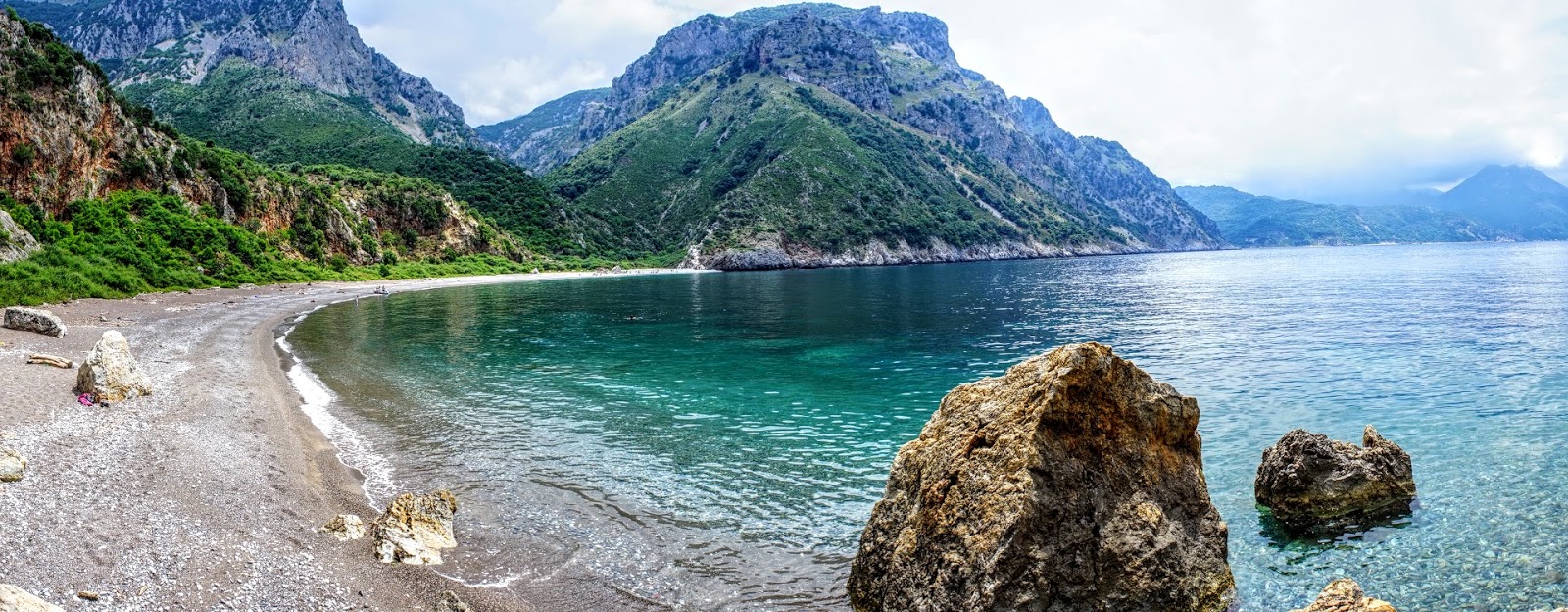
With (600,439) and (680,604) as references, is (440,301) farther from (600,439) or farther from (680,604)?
(680,604)

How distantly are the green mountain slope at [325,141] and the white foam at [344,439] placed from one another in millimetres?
118151

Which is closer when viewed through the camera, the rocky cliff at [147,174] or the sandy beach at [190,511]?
the sandy beach at [190,511]

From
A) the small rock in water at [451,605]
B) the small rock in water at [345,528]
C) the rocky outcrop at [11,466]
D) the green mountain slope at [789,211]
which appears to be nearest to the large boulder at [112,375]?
the rocky outcrop at [11,466]

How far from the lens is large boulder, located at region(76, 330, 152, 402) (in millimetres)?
16047

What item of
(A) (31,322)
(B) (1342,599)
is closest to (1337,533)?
(B) (1342,599)

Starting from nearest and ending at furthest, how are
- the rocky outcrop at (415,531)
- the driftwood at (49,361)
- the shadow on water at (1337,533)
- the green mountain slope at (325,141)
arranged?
the rocky outcrop at (415,531)
the shadow on water at (1337,533)
the driftwood at (49,361)
the green mountain slope at (325,141)

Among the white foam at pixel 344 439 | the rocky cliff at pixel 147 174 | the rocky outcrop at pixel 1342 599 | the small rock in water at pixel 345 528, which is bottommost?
the white foam at pixel 344 439

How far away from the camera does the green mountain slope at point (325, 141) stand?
14038cm

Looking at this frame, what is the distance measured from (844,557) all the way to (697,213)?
17118cm

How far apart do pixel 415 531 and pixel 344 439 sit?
8.03 meters

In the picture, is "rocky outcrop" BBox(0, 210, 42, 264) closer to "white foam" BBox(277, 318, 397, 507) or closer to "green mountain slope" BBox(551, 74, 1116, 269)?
"white foam" BBox(277, 318, 397, 507)

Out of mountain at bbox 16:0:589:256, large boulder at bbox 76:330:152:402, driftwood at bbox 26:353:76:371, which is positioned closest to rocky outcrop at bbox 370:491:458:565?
large boulder at bbox 76:330:152:402

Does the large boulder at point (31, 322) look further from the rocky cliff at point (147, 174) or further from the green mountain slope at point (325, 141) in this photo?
the green mountain slope at point (325, 141)

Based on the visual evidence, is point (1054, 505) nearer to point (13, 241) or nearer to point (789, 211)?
point (13, 241)
